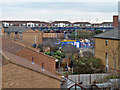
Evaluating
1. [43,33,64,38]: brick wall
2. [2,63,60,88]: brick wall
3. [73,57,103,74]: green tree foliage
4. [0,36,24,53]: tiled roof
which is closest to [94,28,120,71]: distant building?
[73,57,103,74]: green tree foliage

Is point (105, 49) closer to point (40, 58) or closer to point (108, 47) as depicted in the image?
point (108, 47)

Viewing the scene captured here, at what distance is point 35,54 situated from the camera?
1367 centimetres

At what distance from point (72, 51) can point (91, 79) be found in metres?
12.5

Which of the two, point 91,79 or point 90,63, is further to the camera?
point 90,63

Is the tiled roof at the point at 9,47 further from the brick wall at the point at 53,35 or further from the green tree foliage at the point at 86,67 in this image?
the brick wall at the point at 53,35

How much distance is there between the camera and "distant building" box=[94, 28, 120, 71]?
19087 mm

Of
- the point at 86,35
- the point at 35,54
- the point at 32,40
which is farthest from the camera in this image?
the point at 86,35

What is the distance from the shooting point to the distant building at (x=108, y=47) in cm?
1909

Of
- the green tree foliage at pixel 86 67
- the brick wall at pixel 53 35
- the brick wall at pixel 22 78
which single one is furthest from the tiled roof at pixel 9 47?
the brick wall at pixel 53 35

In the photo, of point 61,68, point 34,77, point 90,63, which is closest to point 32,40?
point 61,68

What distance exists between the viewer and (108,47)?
20578 millimetres

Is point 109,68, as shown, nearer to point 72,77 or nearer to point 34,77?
point 72,77

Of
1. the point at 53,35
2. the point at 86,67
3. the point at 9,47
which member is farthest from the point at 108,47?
the point at 53,35

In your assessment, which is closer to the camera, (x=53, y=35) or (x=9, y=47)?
(x=9, y=47)
